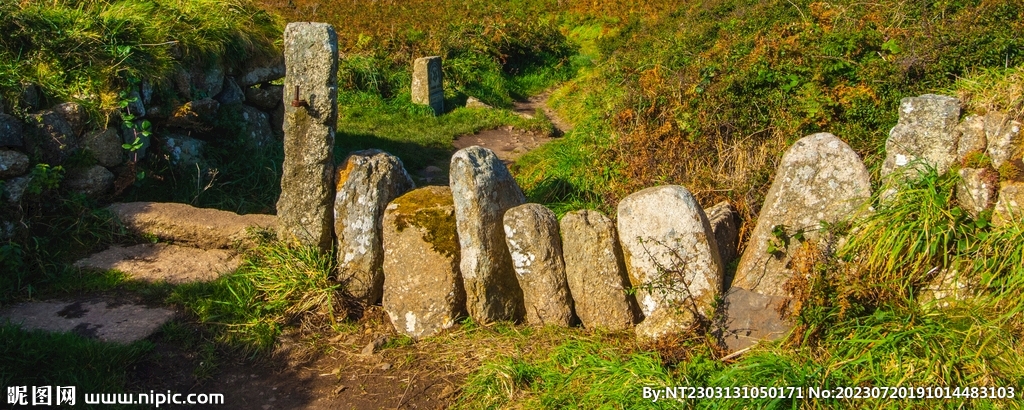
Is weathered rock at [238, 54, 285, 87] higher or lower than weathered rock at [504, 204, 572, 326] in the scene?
higher

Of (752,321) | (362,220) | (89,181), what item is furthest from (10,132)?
(752,321)

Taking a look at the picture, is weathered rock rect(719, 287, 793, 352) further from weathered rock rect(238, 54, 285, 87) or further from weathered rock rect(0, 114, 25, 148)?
weathered rock rect(238, 54, 285, 87)

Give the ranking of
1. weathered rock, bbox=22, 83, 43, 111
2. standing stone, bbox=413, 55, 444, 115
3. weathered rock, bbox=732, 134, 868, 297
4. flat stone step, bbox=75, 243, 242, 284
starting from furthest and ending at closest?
1. standing stone, bbox=413, 55, 444, 115
2. weathered rock, bbox=22, 83, 43, 111
3. flat stone step, bbox=75, 243, 242, 284
4. weathered rock, bbox=732, 134, 868, 297

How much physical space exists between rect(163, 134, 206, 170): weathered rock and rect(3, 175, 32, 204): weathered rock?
135cm

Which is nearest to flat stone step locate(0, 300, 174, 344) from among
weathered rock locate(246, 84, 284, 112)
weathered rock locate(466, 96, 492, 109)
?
weathered rock locate(246, 84, 284, 112)

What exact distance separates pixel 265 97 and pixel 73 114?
A: 2555 mm

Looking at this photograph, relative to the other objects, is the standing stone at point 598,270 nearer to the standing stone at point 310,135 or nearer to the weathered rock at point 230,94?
the standing stone at point 310,135

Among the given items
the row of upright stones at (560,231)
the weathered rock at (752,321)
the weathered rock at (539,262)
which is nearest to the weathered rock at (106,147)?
the row of upright stones at (560,231)

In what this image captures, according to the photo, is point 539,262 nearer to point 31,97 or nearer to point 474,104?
point 31,97

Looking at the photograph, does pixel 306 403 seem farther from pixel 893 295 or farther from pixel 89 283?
pixel 893 295

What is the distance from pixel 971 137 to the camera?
4.76 metres

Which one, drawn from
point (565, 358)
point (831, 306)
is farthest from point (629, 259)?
point (831, 306)

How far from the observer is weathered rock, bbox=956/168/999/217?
4457 mm

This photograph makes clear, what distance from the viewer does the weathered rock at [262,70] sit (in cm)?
884
